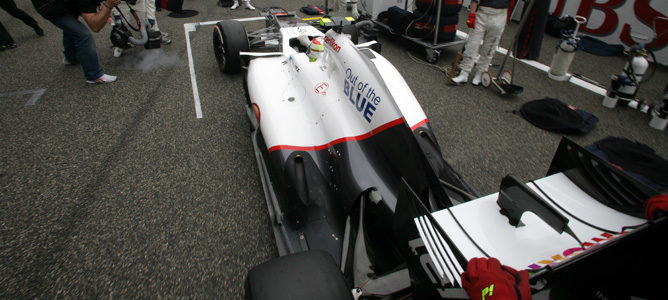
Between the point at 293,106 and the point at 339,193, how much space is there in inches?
34.0

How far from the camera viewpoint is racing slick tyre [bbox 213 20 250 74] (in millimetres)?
3657

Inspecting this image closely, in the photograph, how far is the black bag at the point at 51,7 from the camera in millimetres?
3273

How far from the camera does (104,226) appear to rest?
2.18 metres

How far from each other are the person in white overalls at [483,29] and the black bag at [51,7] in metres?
4.56

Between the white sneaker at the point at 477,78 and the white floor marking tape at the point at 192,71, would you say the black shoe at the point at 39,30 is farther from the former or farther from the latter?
the white sneaker at the point at 477,78

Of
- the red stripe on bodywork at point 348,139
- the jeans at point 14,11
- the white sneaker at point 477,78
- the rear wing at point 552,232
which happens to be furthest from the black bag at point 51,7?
the white sneaker at point 477,78

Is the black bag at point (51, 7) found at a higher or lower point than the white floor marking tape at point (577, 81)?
higher

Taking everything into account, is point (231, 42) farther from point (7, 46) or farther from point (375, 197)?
point (7, 46)

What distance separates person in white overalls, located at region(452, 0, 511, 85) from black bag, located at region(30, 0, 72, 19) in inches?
180

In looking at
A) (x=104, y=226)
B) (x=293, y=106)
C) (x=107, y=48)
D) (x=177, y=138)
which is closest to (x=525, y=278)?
(x=293, y=106)

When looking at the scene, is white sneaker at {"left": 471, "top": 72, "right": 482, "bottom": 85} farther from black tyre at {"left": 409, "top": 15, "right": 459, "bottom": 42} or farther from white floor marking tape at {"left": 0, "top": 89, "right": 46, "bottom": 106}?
white floor marking tape at {"left": 0, "top": 89, "right": 46, "bottom": 106}

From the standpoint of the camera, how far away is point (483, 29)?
3904 mm

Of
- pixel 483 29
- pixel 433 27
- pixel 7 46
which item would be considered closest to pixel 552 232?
pixel 483 29

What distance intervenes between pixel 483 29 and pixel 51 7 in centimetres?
498
